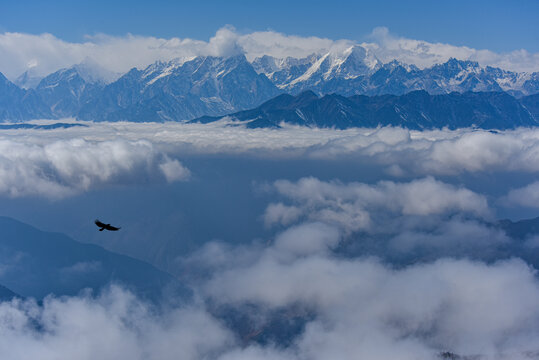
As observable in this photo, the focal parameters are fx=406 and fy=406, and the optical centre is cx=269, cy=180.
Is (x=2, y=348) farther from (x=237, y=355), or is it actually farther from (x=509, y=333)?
(x=509, y=333)

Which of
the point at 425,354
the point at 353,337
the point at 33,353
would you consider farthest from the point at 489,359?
the point at 33,353

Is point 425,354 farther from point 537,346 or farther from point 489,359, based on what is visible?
point 537,346

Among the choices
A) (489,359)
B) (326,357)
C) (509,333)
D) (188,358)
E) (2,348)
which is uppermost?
(509,333)

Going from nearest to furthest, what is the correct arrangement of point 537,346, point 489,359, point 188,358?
point 489,359, point 537,346, point 188,358

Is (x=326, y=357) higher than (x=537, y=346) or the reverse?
the reverse

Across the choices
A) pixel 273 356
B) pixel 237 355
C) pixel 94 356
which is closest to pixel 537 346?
pixel 273 356

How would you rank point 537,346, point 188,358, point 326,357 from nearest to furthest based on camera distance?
point 537,346, point 326,357, point 188,358

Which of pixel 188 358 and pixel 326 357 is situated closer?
pixel 326 357

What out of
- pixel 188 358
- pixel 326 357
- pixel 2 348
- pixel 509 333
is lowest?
pixel 2 348

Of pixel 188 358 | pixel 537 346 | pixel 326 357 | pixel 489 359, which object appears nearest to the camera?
pixel 489 359
